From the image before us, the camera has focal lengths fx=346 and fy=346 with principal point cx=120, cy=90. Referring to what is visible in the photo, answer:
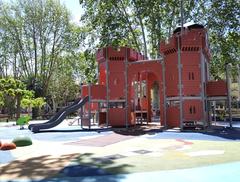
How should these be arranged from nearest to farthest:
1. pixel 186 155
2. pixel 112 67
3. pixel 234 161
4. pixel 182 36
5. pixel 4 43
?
pixel 234 161 < pixel 186 155 < pixel 182 36 < pixel 112 67 < pixel 4 43

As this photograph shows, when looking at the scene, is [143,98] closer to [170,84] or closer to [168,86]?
[168,86]

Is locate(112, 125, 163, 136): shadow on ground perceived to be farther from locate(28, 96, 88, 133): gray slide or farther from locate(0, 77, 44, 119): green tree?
locate(0, 77, 44, 119): green tree

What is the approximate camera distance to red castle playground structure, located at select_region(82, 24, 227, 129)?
2494 cm

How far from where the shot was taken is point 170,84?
85.4 feet

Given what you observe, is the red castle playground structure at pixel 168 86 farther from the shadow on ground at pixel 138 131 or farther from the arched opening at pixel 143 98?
the shadow on ground at pixel 138 131

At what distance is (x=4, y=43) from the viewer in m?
54.5

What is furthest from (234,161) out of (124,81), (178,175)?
(124,81)

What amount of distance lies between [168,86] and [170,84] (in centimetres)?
27

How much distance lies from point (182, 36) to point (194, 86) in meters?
3.71

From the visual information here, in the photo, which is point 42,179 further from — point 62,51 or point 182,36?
point 62,51

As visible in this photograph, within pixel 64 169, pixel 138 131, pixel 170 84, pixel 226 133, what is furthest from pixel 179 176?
pixel 170 84

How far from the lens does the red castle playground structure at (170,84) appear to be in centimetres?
2494

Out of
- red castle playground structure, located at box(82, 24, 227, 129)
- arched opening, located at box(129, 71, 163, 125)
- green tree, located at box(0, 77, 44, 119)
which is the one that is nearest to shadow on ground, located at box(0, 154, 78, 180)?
red castle playground structure, located at box(82, 24, 227, 129)

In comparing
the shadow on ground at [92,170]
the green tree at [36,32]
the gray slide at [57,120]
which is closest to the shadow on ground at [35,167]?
the shadow on ground at [92,170]
